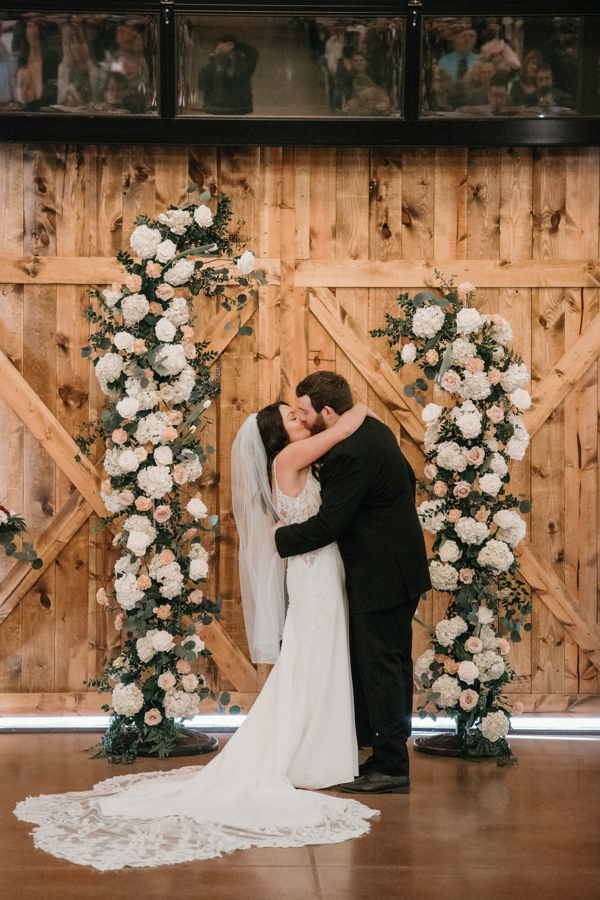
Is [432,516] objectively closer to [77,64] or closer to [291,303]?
[291,303]

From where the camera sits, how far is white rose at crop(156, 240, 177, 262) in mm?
4152

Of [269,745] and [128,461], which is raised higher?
[128,461]

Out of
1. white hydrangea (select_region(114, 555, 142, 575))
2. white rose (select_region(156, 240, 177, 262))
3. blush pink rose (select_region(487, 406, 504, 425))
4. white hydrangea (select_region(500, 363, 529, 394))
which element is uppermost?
white rose (select_region(156, 240, 177, 262))

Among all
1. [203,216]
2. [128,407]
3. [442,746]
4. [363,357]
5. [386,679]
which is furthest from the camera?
[363,357]

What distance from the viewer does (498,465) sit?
4301 mm

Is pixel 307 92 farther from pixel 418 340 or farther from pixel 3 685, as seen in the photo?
pixel 3 685

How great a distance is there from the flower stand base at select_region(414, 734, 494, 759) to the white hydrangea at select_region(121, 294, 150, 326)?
102 inches

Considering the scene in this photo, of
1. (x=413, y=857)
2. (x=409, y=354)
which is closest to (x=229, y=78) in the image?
(x=409, y=354)

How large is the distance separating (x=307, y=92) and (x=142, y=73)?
0.94 meters

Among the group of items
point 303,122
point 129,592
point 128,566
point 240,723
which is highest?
point 303,122

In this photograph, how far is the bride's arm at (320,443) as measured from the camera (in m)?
3.88

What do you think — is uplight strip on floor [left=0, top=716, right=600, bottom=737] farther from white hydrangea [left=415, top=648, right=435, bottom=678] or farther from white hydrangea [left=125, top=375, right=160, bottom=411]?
white hydrangea [left=125, top=375, right=160, bottom=411]

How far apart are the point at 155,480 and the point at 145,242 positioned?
1.14 meters

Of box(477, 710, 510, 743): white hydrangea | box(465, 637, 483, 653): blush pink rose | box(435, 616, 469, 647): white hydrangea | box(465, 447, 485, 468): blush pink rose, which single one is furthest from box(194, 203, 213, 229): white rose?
box(477, 710, 510, 743): white hydrangea
